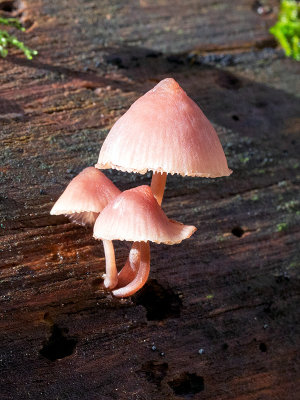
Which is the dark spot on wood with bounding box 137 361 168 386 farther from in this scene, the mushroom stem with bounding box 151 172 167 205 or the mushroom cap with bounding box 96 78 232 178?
the mushroom cap with bounding box 96 78 232 178

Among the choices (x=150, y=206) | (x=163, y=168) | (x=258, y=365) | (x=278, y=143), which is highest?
(x=163, y=168)

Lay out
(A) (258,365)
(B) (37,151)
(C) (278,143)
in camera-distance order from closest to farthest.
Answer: (A) (258,365) < (B) (37,151) < (C) (278,143)

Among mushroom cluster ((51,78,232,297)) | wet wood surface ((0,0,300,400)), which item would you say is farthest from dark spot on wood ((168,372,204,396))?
mushroom cluster ((51,78,232,297))

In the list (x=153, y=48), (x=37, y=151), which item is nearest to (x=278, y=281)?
(x=37, y=151)

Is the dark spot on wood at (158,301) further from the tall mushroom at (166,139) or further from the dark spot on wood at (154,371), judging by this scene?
the tall mushroom at (166,139)

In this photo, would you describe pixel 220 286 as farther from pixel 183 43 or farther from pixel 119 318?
pixel 183 43

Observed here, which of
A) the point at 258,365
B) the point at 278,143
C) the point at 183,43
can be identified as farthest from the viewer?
the point at 183,43

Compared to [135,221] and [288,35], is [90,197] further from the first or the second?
[288,35]
